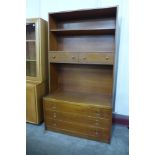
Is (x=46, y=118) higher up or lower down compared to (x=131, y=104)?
lower down

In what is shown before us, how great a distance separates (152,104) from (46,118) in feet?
6.38

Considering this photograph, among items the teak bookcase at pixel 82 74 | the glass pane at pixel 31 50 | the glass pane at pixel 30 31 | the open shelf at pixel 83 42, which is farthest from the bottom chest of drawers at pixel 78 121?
the glass pane at pixel 30 31

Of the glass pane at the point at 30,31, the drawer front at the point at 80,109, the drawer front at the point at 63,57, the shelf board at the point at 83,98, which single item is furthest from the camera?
the glass pane at the point at 30,31

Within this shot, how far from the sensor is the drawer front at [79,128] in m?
2.01

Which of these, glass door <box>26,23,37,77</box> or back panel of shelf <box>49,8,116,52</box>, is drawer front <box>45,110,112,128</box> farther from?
back panel of shelf <box>49,8,116,52</box>

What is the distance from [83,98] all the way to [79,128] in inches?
16.6

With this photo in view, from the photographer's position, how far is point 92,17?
2277 millimetres

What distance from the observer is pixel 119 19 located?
228cm

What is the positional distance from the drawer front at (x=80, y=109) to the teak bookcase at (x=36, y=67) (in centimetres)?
26

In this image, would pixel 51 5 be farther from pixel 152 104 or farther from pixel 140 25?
pixel 152 104

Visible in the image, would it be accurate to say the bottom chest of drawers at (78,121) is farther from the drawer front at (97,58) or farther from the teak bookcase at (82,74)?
the drawer front at (97,58)

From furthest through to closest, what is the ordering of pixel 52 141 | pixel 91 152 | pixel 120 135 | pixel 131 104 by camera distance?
pixel 120 135
pixel 52 141
pixel 91 152
pixel 131 104
